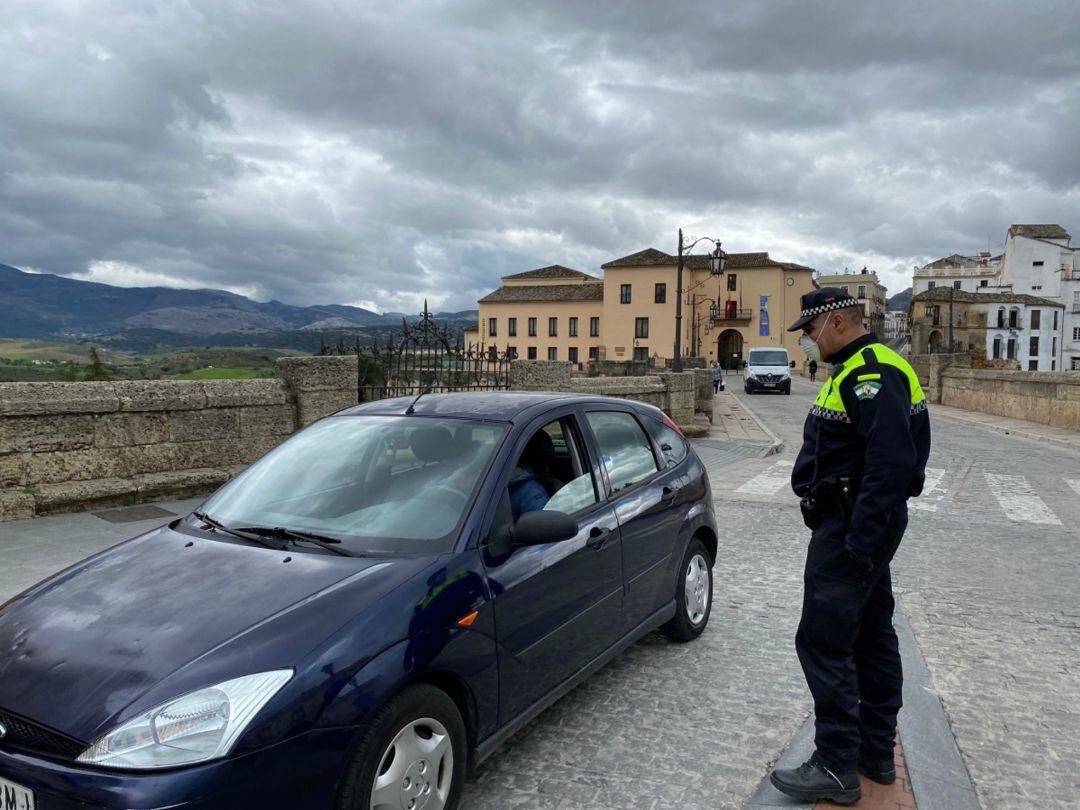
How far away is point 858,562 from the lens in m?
2.67

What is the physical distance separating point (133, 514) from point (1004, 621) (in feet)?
25.5

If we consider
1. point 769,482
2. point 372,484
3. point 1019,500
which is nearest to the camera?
point 372,484

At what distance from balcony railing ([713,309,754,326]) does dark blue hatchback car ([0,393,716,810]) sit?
70.9 metres

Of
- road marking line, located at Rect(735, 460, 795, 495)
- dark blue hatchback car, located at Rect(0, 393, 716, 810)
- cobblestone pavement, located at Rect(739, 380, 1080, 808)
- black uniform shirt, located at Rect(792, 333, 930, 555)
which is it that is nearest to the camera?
dark blue hatchback car, located at Rect(0, 393, 716, 810)

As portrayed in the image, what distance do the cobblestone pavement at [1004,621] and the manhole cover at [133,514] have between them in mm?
6885

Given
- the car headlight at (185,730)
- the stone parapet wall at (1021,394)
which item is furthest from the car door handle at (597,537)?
the stone parapet wall at (1021,394)

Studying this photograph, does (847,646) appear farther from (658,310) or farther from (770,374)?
(658,310)

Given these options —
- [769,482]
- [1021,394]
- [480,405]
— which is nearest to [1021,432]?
[1021,394]

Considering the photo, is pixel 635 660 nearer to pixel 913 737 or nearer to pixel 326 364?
pixel 913 737

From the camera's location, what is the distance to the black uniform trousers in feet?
9.05

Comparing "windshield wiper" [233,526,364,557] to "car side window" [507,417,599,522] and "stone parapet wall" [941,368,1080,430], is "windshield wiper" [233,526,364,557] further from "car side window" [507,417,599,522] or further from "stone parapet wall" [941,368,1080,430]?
"stone parapet wall" [941,368,1080,430]

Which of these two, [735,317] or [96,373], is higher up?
[735,317]

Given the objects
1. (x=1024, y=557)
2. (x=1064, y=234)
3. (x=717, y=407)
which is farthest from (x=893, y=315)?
(x=1024, y=557)

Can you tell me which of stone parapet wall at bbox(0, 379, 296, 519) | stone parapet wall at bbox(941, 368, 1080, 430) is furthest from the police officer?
stone parapet wall at bbox(941, 368, 1080, 430)
